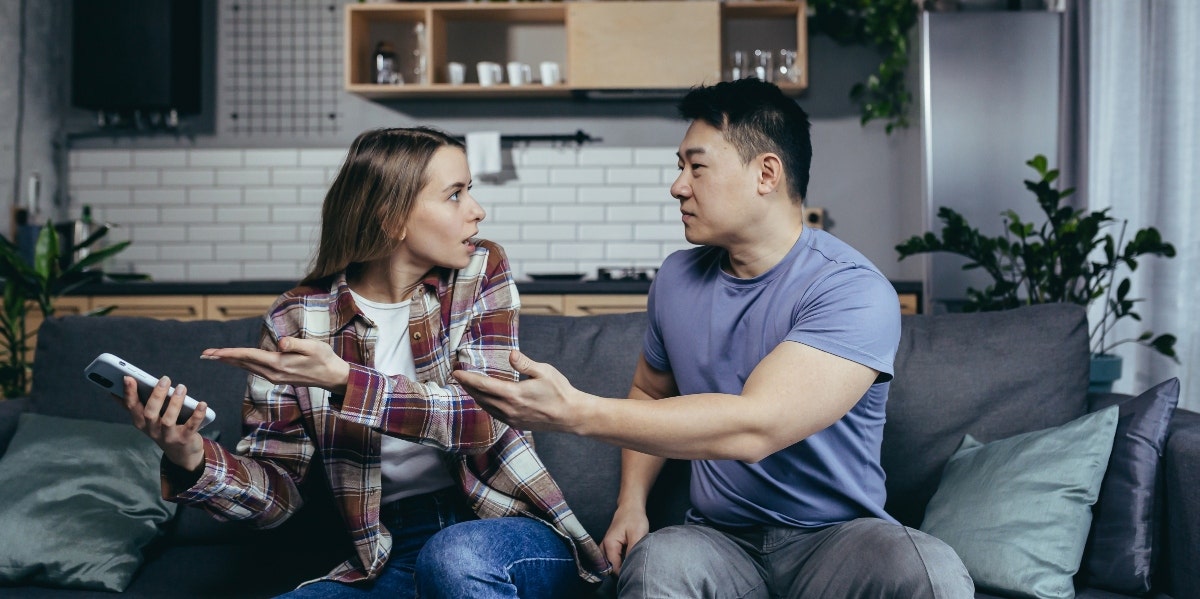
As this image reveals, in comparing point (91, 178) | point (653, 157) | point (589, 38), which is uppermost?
point (589, 38)

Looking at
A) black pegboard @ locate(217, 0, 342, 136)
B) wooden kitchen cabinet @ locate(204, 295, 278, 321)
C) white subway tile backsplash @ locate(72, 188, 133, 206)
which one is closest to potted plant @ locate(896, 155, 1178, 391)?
wooden kitchen cabinet @ locate(204, 295, 278, 321)

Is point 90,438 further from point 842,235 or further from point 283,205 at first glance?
point 842,235

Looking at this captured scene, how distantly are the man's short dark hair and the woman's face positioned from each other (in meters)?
0.42

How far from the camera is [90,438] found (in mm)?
1948

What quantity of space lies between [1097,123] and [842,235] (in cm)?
135

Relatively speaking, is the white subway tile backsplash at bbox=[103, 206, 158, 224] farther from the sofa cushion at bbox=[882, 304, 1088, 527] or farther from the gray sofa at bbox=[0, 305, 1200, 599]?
the sofa cushion at bbox=[882, 304, 1088, 527]

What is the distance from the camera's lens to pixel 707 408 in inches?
48.9

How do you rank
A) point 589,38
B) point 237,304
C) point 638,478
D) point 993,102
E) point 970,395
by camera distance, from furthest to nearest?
point 589,38 → point 237,304 → point 993,102 → point 970,395 → point 638,478

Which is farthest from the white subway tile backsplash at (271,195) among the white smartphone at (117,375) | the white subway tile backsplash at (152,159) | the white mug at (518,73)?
Result: the white smartphone at (117,375)

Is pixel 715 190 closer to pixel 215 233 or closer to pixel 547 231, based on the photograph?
pixel 547 231

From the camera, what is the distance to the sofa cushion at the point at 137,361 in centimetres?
206

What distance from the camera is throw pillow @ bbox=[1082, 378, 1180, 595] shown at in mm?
1672

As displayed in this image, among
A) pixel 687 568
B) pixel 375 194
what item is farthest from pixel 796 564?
pixel 375 194

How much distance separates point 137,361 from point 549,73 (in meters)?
2.71
